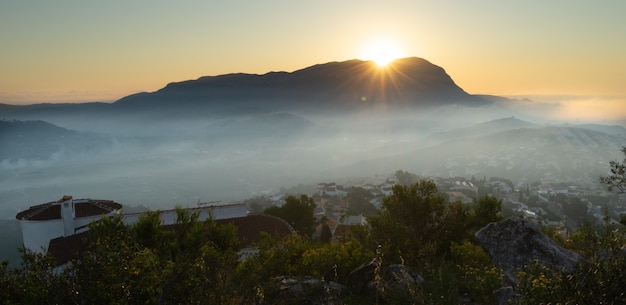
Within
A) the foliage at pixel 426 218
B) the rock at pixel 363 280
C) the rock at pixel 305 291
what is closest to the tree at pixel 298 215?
the foliage at pixel 426 218

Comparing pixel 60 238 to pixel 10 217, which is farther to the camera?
pixel 10 217

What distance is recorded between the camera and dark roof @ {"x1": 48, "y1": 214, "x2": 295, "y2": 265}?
2369 centimetres

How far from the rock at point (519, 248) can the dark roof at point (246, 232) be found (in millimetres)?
15524

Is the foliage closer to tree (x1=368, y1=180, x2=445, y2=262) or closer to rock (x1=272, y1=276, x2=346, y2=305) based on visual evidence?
tree (x1=368, y1=180, x2=445, y2=262)

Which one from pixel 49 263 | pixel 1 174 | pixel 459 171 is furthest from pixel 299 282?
pixel 1 174

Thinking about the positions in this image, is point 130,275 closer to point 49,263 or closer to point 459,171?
point 49,263

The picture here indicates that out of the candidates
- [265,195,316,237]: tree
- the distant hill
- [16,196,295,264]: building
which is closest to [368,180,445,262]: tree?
[16,196,295,264]: building

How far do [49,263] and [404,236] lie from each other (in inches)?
488

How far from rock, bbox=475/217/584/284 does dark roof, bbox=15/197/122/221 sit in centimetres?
2576

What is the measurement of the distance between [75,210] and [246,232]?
12453 mm

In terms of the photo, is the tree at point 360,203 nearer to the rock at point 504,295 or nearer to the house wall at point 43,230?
the house wall at point 43,230

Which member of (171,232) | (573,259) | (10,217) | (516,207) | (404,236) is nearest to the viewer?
(573,259)

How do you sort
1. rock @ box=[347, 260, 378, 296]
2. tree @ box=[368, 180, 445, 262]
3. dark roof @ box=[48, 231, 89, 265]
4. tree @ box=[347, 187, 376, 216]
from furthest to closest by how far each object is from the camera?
1. tree @ box=[347, 187, 376, 216]
2. dark roof @ box=[48, 231, 89, 265]
3. tree @ box=[368, 180, 445, 262]
4. rock @ box=[347, 260, 378, 296]

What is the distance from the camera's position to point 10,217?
105 metres
